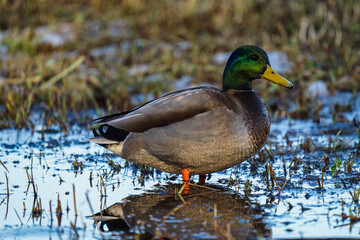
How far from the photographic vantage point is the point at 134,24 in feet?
34.0

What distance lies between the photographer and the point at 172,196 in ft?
15.0

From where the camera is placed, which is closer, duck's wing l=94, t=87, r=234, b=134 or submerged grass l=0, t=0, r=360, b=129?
duck's wing l=94, t=87, r=234, b=134

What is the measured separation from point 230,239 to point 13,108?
4622mm

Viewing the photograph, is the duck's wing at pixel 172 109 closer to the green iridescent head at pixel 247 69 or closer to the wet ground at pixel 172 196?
the green iridescent head at pixel 247 69

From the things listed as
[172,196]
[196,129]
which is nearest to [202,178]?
[172,196]

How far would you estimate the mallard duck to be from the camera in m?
4.53

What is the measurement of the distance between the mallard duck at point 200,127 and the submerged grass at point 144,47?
2.19 m

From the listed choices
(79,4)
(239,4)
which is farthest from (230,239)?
(79,4)

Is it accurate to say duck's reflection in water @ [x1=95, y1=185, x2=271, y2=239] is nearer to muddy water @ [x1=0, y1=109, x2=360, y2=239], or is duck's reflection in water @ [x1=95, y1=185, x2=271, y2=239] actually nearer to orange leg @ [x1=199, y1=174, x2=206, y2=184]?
muddy water @ [x1=0, y1=109, x2=360, y2=239]

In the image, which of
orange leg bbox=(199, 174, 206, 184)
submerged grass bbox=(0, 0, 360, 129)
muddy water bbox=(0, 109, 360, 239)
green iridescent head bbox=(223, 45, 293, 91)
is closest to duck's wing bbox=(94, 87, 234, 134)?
green iridescent head bbox=(223, 45, 293, 91)

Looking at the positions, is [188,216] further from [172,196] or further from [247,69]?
[247,69]

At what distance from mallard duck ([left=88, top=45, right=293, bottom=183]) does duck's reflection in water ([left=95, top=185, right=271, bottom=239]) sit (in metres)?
0.27

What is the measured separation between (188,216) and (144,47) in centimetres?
596

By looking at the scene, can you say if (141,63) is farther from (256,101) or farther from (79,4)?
(256,101)
